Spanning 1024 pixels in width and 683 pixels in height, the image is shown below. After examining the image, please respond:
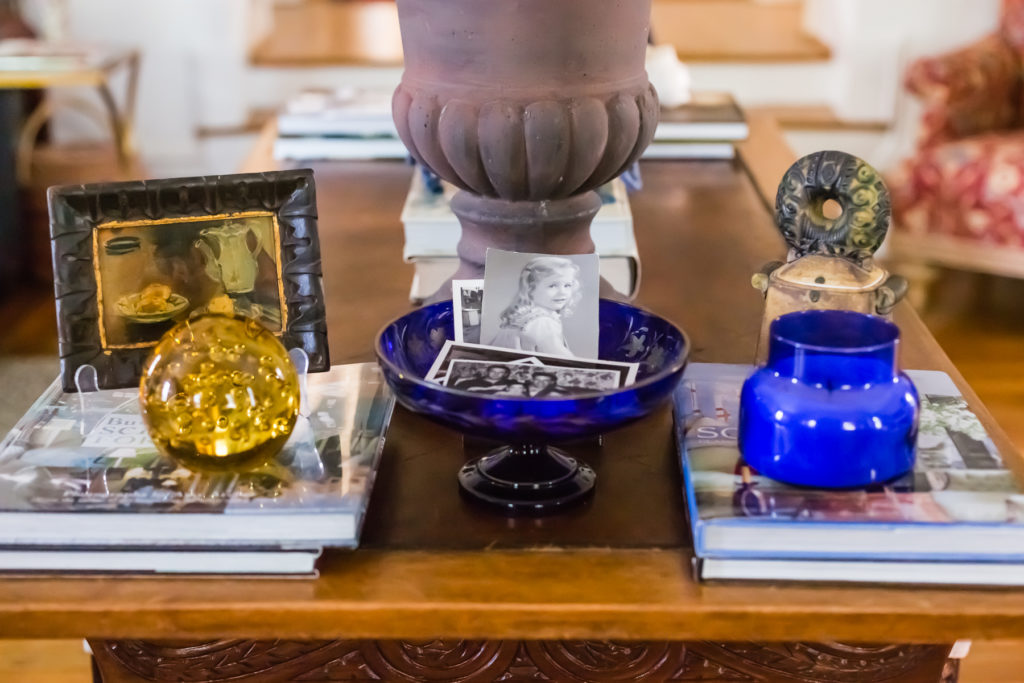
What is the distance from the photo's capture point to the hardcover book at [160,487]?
1.99 feet

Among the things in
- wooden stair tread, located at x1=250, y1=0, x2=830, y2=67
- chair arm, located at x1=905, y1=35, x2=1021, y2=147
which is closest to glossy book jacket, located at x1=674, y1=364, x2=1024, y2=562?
chair arm, located at x1=905, y1=35, x2=1021, y2=147

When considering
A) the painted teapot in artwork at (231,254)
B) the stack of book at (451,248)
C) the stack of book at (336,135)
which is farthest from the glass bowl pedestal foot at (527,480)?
the stack of book at (336,135)

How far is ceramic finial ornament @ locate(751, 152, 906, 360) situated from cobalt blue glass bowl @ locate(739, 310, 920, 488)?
0.13 m

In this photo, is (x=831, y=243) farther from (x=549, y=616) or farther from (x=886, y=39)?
(x=886, y=39)

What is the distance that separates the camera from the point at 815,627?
0.58m

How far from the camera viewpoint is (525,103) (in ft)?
2.54

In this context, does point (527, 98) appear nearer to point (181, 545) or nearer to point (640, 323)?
point (640, 323)

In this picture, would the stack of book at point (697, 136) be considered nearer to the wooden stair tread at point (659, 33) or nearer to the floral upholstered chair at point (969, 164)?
the floral upholstered chair at point (969, 164)

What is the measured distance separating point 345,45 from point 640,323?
2.61 m

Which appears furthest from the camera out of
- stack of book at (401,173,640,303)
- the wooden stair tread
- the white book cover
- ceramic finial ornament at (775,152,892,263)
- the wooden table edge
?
the wooden stair tread

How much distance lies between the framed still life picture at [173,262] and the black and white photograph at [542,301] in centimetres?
13

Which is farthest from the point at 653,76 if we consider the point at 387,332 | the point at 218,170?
the point at 218,170

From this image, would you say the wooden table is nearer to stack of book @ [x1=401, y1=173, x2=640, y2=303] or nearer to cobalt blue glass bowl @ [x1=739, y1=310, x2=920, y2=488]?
cobalt blue glass bowl @ [x1=739, y1=310, x2=920, y2=488]

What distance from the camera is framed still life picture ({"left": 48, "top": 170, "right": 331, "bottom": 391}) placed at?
2.39 ft
